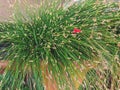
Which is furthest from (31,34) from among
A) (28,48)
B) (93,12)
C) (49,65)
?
(93,12)

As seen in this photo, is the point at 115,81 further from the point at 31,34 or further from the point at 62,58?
the point at 31,34

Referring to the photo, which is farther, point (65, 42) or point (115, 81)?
point (115, 81)

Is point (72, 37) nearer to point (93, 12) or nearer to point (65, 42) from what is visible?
point (65, 42)

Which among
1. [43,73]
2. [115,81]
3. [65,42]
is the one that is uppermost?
[65,42]

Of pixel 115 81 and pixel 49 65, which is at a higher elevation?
pixel 49 65

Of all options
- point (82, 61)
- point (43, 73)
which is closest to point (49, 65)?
point (43, 73)

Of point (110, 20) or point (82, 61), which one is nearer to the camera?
point (82, 61)
